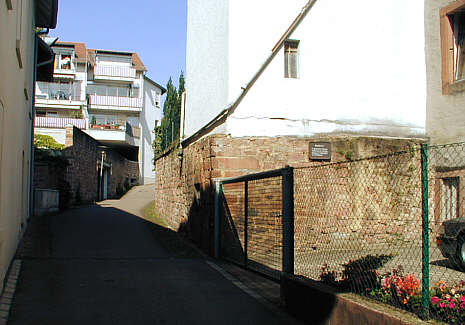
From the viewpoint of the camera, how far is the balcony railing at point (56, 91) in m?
44.3

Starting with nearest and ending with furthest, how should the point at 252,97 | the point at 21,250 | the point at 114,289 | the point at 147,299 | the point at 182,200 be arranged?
1. the point at 147,299
2. the point at 114,289
3. the point at 21,250
4. the point at 252,97
5. the point at 182,200

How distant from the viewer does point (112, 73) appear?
47.1 m

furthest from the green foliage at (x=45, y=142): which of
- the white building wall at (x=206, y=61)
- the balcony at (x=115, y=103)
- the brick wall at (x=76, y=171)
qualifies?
the balcony at (x=115, y=103)

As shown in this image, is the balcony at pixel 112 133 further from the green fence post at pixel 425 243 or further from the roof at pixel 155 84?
the green fence post at pixel 425 243

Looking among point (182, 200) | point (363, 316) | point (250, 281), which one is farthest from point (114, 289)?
point (182, 200)

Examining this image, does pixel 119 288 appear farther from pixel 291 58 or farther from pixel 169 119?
pixel 169 119

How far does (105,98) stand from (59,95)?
4.22 m

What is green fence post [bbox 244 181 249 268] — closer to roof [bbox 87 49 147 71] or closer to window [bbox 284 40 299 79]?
window [bbox 284 40 299 79]

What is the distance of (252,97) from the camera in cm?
1147

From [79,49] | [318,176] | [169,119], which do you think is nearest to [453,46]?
[318,176]

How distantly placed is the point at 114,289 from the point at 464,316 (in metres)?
4.77

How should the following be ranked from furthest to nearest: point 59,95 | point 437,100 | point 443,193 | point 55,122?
1. point 59,95
2. point 55,122
3. point 437,100
4. point 443,193

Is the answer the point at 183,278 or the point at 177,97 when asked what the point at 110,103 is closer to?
the point at 177,97

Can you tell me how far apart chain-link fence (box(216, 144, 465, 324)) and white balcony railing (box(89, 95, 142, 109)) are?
1455 inches
